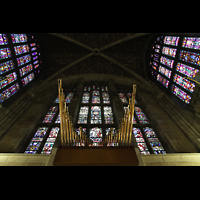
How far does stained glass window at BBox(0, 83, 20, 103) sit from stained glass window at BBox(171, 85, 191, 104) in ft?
32.5

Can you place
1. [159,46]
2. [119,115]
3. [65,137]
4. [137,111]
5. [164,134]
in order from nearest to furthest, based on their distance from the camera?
[65,137], [164,134], [119,115], [137,111], [159,46]

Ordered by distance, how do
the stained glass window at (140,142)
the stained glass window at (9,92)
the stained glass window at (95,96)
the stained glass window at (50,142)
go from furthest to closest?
the stained glass window at (95,96), the stained glass window at (9,92), the stained glass window at (140,142), the stained glass window at (50,142)

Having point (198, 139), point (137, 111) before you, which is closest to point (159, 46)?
point (137, 111)

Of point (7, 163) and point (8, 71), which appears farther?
point (8, 71)

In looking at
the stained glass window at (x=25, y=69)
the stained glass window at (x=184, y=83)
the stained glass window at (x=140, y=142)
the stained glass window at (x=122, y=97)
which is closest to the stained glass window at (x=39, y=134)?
the stained glass window at (x=140, y=142)

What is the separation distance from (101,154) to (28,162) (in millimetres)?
2352

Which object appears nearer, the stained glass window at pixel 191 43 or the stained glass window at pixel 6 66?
the stained glass window at pixel 191 43

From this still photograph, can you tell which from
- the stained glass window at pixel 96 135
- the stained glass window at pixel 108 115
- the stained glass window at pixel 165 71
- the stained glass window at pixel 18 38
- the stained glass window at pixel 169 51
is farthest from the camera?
the stained glass window at pixel 165 71

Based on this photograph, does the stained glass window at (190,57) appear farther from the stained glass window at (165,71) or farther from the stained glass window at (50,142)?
the stained glass window at (50,142)

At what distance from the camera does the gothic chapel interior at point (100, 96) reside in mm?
4621

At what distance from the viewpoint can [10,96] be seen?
8.17 m

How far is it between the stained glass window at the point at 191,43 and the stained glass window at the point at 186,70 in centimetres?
105

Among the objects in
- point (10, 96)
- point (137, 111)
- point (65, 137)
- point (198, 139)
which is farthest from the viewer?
point (137, 111)

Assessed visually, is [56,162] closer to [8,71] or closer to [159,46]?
[8,71]
